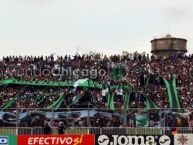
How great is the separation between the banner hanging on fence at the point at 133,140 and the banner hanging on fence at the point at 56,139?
0.50 meters

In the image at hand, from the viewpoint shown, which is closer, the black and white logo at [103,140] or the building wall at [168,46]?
the black and white logo at [103,140]

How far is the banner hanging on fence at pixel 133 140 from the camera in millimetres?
27625

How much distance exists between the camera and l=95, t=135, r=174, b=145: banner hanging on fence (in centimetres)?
2762

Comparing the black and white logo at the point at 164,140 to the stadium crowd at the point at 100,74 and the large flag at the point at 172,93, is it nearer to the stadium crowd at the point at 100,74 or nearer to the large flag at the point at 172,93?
the large flag at the point at 172,93

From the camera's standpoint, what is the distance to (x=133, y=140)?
90.7 feet

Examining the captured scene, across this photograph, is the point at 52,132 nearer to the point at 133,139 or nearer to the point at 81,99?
the point at 133,139

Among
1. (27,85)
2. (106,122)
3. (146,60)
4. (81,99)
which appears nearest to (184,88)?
(146,60)

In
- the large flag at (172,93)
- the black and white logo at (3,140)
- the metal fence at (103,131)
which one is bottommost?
the black and white logo at (3,140)

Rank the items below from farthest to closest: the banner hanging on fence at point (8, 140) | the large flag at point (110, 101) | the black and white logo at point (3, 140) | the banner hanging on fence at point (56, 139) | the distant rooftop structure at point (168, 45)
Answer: the distant rooftop structure at point (168, 45) < the large flag at point (110, 101) < the black and white logo at point (3, 140) < the banner hanging on fence at point (8, 140) < the banner hanging on fence at point (56, 139)

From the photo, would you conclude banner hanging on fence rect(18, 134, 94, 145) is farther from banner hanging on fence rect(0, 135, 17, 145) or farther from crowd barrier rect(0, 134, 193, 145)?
banner hanging on fence rect(0, 135, 17, 145)

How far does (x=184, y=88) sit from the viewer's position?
153ft

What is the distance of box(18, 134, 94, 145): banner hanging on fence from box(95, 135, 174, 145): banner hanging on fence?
498mm

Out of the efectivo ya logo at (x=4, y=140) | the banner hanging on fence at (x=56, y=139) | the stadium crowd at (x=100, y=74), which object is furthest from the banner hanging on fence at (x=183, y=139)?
the stadium crowd at (x=100, y=74)

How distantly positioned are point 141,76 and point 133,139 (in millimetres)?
20435
